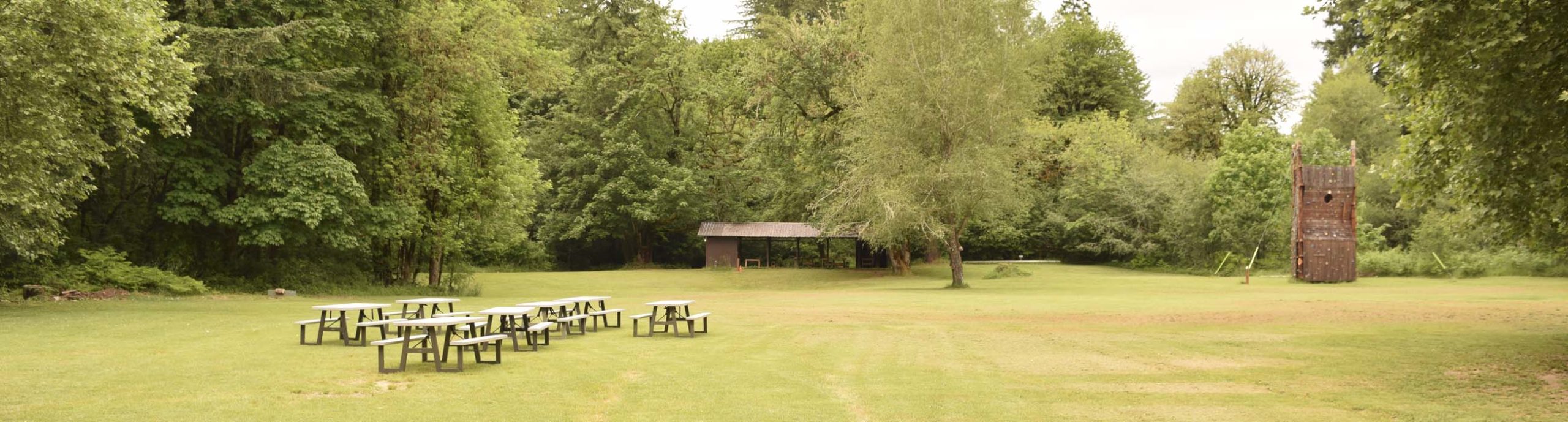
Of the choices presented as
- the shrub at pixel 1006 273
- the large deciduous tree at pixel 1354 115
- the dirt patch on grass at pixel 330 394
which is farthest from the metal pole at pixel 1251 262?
the dirt patch on grass at pixel 330 394

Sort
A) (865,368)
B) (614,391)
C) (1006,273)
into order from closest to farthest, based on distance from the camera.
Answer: (614,391)
(865,368)
(1006,273)

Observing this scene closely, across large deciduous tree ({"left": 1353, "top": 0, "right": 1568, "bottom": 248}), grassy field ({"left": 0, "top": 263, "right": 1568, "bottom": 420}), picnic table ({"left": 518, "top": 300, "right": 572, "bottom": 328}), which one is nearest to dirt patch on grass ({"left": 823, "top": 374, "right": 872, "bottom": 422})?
grassy field ({"left": 0, "top": 263, "right": 1568, "bottom": 420})

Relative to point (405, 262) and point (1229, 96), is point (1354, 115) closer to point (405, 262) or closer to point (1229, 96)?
point (1229, 96)

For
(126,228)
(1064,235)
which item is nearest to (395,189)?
(126,228)

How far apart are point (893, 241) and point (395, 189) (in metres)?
17.5

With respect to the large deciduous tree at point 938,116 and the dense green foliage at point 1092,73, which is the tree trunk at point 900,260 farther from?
the dense green foliage at point 1092,73

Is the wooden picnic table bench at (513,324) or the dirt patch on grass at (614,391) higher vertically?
the wooden picnic table bench at (513,324)

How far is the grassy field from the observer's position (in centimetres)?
998

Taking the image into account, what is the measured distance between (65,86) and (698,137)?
37839 millimetres

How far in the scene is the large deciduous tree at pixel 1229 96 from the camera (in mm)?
63719

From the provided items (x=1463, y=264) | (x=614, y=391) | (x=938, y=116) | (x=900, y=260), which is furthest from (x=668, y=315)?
(x=1463, y=264)

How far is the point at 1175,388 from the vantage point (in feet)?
38.1

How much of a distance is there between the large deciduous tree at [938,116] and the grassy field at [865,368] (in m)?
10.7

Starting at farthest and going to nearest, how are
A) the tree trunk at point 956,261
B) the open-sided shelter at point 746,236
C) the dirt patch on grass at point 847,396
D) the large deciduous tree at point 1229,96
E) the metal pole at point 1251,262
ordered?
the large deciduous tree at point 1229,96 → the open-sided shelter at point 746,236 → the metal pole at point 1251,262 → the tree trunk at point 956,261 → the dirt patch on grass at point 847,396
